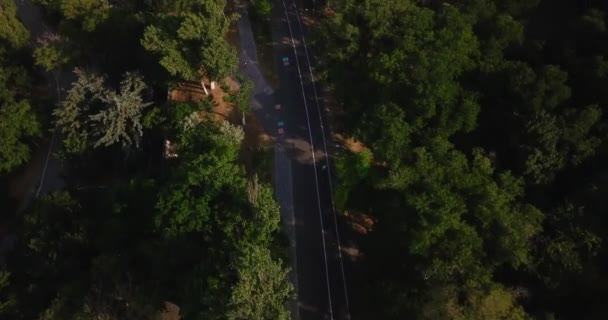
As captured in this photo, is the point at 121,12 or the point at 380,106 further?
the point at 121,12

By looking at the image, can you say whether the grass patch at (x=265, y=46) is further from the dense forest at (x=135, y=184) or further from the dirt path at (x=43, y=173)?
the dirt path at (x=43, y=173)

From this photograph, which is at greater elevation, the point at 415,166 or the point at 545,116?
the point at 545,116

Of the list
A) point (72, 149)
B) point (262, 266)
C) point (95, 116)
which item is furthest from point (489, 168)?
point (72, 149)

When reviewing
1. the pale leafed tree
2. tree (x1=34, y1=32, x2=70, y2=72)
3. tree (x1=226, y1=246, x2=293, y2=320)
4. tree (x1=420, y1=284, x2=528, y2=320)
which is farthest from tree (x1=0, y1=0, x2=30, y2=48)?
tree (x1=420, y1=284, x2=528, y2=320)

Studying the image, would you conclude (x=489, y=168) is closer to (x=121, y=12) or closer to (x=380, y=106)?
(x=380, y=106)

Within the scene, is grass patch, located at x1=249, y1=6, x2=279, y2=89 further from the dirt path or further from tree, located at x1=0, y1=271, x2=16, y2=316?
tree, located at x1=0, y1=271, x2=16, y2=316

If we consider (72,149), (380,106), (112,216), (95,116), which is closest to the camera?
(380,106)
